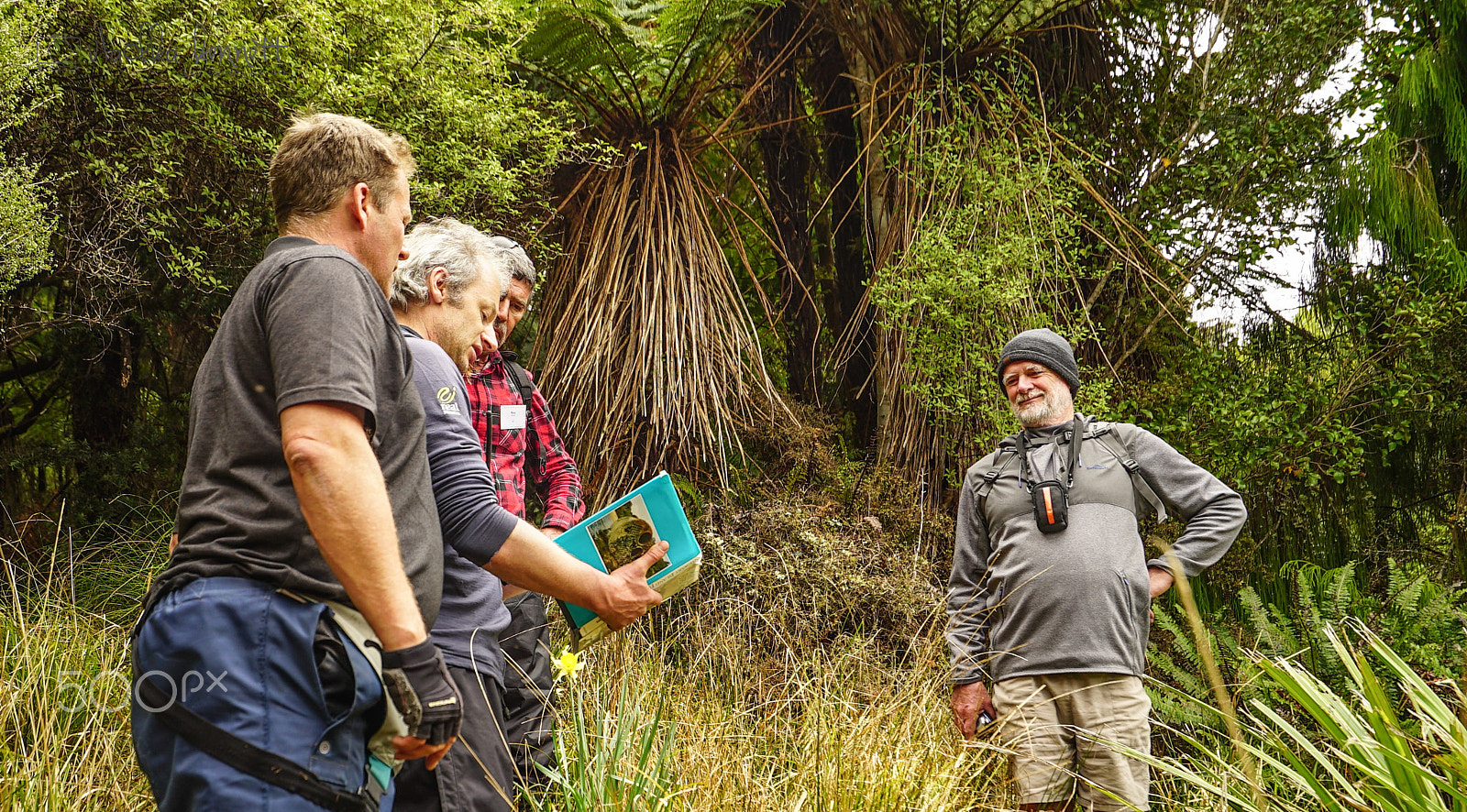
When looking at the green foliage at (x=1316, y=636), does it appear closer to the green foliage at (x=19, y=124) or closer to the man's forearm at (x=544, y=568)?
the man's forearm at (x=544, y=568)

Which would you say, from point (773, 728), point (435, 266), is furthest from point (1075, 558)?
point (435, 266)

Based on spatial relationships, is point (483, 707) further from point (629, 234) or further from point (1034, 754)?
point (629, 234)

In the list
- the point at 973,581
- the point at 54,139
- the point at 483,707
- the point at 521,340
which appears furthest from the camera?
the point at 521,340

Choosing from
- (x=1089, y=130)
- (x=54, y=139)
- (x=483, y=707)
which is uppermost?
(x=1089, y=130)

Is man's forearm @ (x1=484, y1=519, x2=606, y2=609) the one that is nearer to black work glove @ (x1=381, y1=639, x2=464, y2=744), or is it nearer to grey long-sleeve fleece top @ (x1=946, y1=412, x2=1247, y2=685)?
black work glove @ (x1=381, y1=639, x2=464, y2=744)

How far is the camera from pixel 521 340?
4.84 meters

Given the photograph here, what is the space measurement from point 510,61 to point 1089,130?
9.39 ft

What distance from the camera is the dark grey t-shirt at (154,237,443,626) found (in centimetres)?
121

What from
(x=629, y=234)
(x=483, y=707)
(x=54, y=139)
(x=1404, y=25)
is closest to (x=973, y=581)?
(x=483, y=707)

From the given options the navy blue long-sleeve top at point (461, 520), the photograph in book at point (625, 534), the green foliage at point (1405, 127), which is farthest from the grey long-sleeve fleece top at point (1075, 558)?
the green foliage at point (1405, 127)

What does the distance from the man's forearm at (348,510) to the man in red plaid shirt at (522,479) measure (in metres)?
0.62

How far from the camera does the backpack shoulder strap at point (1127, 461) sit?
2484mm

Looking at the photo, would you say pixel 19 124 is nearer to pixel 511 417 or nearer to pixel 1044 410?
pixel 511 417

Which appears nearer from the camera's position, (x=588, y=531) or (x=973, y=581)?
(x=588, y=531)
